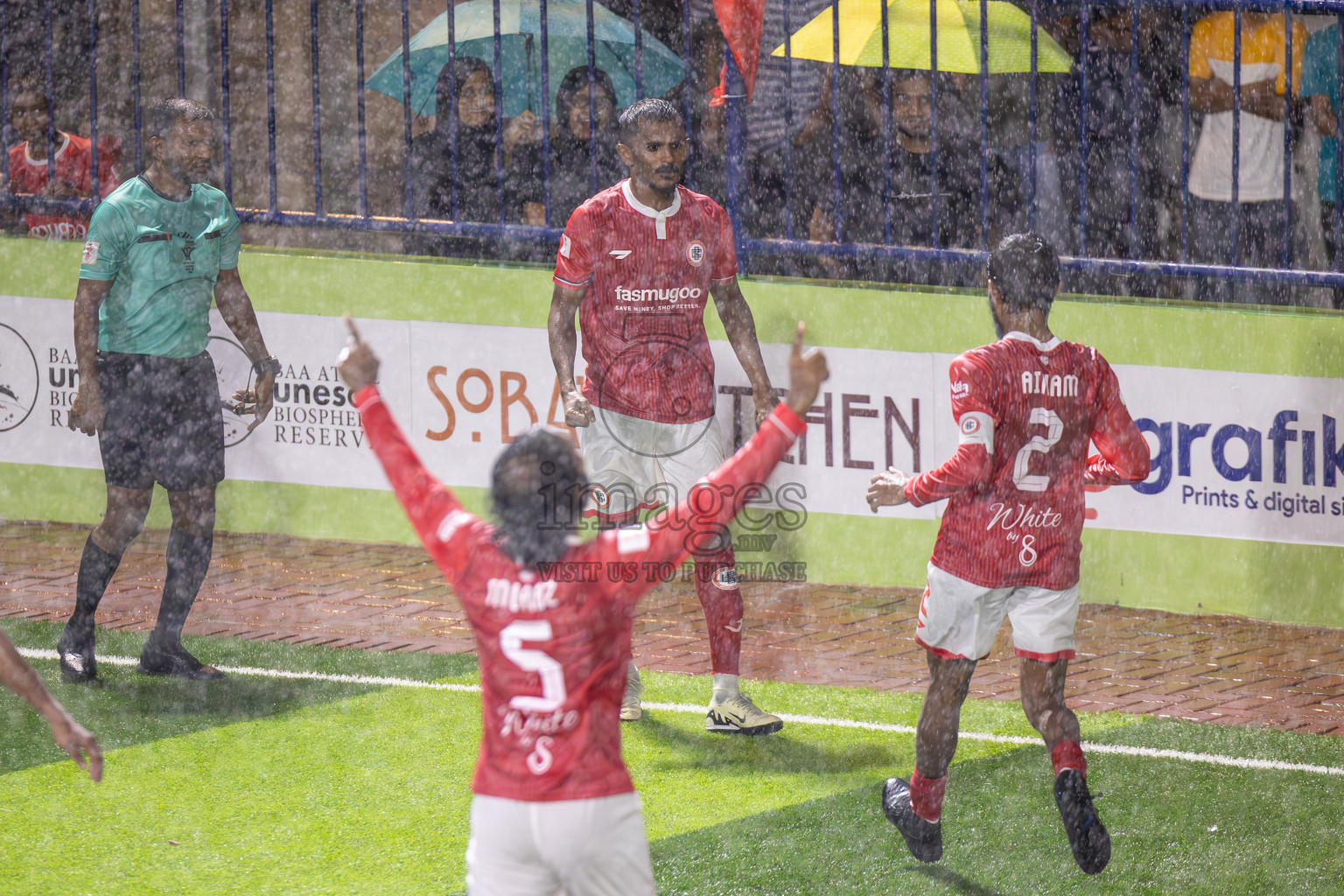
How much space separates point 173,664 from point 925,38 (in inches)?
203

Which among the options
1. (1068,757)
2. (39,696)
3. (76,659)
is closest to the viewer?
(39,696)

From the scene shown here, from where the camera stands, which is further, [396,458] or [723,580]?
[723,580]

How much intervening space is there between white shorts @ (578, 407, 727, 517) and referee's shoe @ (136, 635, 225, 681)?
6.84 ft

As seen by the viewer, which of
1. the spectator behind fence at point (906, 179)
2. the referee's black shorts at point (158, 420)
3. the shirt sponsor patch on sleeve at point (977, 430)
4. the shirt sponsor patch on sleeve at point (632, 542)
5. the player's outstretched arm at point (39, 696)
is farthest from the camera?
the spectator behind fence at point (906, 179)

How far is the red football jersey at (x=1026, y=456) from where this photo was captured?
536cm

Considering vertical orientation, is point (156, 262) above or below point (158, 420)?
above

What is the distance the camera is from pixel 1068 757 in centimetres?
556

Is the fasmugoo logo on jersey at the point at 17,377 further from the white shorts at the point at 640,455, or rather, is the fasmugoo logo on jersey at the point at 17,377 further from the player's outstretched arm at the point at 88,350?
the white shorts at the point at 640,455

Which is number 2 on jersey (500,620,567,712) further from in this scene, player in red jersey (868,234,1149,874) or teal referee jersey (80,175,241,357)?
teal referee jersey (80,175,241,357)

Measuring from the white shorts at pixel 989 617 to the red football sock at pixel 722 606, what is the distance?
5.85 ft

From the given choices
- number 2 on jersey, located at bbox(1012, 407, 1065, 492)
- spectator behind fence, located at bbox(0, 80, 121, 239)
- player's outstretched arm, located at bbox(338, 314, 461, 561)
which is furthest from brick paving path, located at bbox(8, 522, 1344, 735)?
player's outstretched arm, located at bbox(338, 314, 461, 561)

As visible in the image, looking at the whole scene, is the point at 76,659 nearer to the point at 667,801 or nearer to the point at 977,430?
the point at 667,801

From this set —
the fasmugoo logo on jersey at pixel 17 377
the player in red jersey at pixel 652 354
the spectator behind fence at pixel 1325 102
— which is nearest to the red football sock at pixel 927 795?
the player in red jersey at pixel 652 354

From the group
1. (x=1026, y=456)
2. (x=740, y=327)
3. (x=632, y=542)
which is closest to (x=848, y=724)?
(x=740, y=327)
